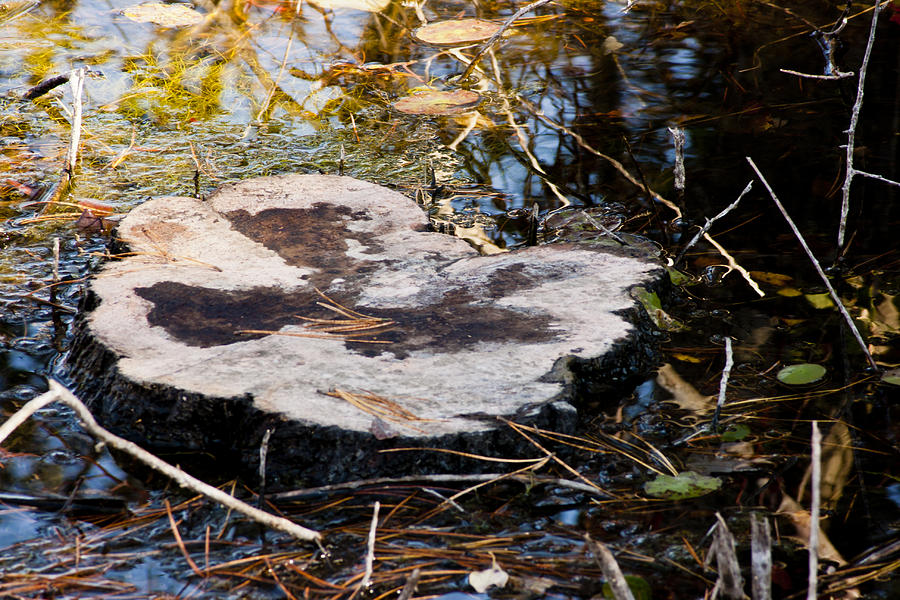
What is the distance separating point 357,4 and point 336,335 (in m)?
4.70

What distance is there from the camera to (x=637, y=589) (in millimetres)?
1550

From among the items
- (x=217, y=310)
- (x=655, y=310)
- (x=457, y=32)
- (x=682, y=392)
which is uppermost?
(x=457, y=32)

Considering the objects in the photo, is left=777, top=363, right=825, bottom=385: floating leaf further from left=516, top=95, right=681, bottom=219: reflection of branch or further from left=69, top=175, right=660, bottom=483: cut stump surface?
left=516, top=95, right=681, bottom=219: reflection of branch

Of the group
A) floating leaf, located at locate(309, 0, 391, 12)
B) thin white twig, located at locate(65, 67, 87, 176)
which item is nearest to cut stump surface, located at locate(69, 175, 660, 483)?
thin white twig, located at locate(65, 67, 87, 176)

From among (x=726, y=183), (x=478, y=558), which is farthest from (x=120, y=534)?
(x=726, y=183)

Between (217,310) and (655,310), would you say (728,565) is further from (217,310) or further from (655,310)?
(217,310)

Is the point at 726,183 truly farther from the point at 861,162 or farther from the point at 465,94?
the point at 465,94

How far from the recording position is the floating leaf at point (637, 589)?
1546mm

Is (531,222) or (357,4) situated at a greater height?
(357,4)

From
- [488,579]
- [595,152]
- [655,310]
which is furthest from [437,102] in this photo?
[488,579]

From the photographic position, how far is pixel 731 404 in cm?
221

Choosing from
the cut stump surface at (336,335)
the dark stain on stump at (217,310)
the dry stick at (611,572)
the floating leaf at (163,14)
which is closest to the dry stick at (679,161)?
the cut stump surface at (336,335)

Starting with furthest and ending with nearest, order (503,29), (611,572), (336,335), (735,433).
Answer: (503,29)
(336,335)
(735,433)
(611,572)

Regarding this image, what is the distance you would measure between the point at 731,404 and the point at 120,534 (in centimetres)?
155
